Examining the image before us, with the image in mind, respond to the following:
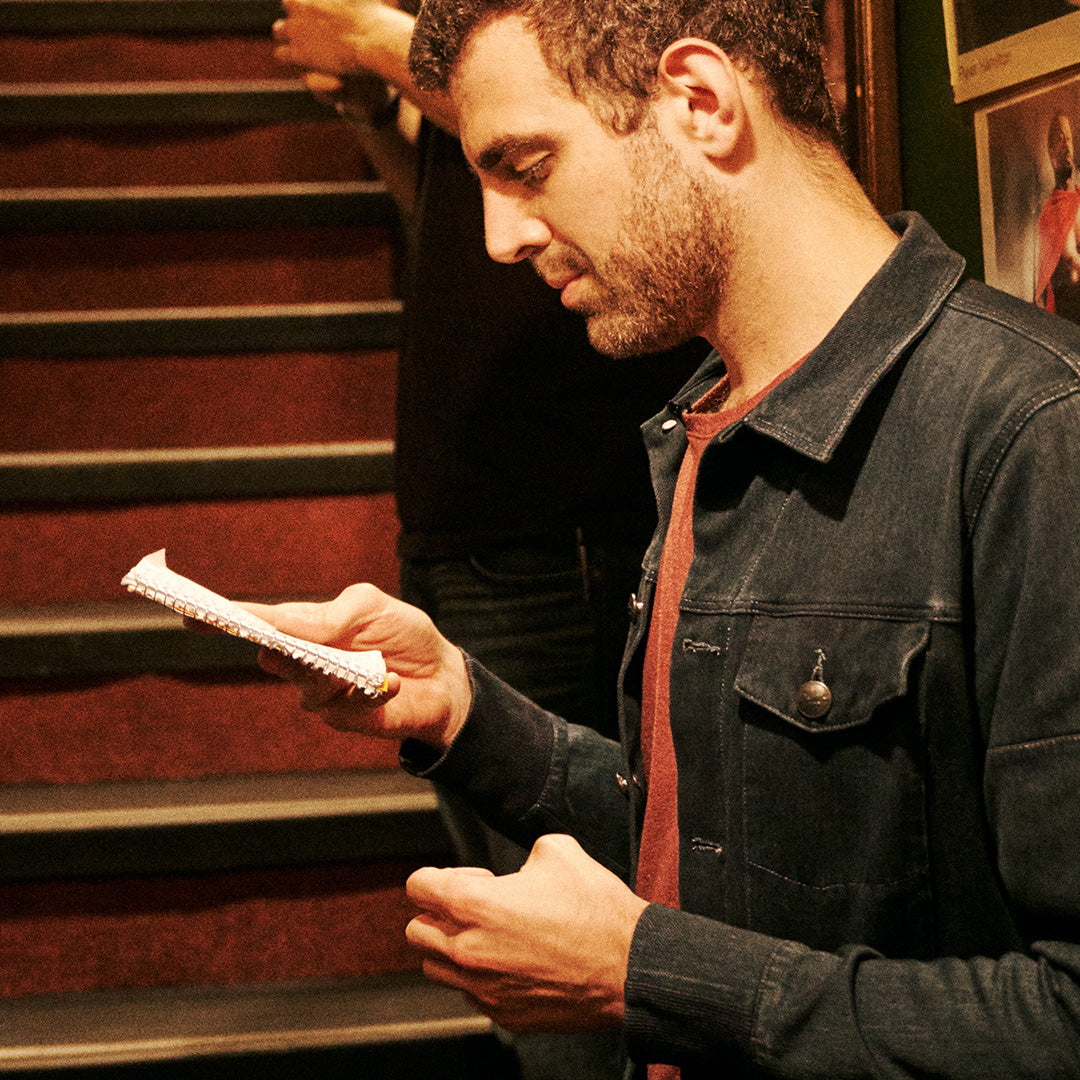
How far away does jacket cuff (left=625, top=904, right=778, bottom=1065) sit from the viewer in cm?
64

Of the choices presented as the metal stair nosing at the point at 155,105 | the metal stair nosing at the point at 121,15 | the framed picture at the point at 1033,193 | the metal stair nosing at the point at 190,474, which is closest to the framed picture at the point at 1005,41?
the framed picture at the point at 1033,193

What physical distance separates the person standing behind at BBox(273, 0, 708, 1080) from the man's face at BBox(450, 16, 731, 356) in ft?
1.27

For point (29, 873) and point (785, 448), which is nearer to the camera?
point (785, 448)

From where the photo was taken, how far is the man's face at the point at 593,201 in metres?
0.82

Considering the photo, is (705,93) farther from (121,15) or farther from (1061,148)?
(121,15)

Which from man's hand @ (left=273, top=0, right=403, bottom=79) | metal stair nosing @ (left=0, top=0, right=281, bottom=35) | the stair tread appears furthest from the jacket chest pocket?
metal stair nosing @ (left=0, top=0, right=281, bottom=35)

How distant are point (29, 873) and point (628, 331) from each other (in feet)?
3.93

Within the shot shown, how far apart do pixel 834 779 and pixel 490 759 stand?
16.2 inches

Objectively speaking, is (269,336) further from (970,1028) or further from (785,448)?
(970,1028)

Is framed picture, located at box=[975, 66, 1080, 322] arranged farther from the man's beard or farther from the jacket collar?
the man's beard

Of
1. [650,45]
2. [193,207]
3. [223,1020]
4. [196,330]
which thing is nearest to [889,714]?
[650,45]

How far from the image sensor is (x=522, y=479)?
133 cm

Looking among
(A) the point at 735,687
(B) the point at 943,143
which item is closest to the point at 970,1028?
(A) the point at 735,687

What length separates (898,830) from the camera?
2.18 feet
